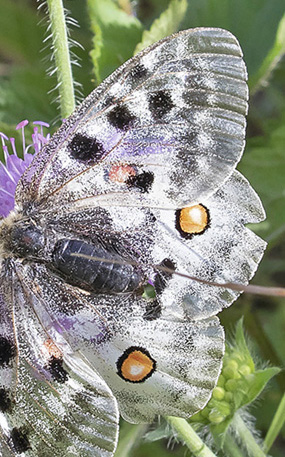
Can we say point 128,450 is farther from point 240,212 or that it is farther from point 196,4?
point 196,4

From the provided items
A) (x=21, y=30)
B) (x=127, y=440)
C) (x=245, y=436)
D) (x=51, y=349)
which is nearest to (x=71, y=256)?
(x=51, y=349)

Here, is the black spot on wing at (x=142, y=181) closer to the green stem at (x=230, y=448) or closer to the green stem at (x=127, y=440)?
the green stem at (x=230, y=448)

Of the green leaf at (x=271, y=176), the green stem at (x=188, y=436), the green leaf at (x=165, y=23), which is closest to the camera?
the green stem at (x=188, y=436)

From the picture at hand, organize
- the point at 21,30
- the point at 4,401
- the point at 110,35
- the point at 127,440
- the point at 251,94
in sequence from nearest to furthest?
the point at 4,401, the point at 127,440, the point at 110,35, the point at 251,94, the point at 21,30

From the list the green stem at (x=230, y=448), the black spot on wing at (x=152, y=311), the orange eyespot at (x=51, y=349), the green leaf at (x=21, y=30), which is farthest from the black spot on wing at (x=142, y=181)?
the green leaf at (x=21, y=30)

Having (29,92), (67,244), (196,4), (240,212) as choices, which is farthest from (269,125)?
(67,244)

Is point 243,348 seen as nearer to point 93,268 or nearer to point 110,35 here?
point 93,268
